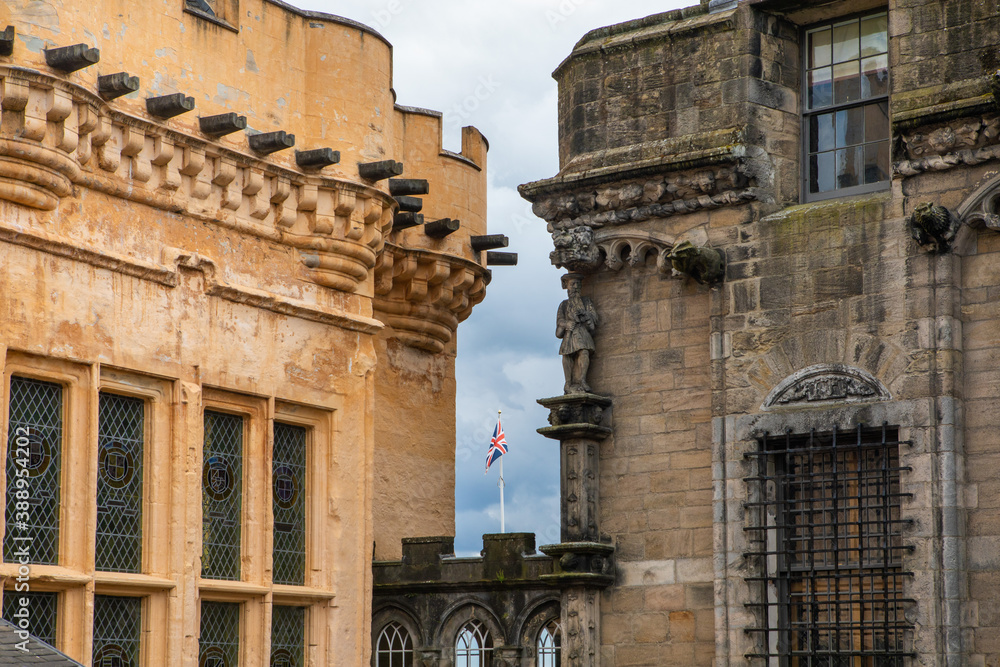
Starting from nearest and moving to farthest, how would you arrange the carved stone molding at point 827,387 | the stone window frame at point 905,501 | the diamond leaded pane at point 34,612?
the diamond leaded pane at point 34,612 → the stone window frame at point 905,501 → the carved stone molding at point 827,387

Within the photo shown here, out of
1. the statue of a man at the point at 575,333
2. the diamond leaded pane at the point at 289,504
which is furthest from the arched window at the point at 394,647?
the statue of a man at the point at 575,333

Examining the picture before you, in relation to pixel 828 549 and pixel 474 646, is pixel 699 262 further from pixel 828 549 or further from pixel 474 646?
pixel 474 646

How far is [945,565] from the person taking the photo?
489 inches

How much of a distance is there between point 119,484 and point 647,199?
16.9 ft

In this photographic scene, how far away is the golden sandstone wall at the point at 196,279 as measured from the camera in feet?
40.2

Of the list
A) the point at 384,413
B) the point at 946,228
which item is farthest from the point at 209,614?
the point at 946,228

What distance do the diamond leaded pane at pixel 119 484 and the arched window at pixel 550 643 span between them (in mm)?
3726

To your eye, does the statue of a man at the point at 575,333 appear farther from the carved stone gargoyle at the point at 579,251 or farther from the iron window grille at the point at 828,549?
the iron window grille at the point at 828,549

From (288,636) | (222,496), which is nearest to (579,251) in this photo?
(222,496)

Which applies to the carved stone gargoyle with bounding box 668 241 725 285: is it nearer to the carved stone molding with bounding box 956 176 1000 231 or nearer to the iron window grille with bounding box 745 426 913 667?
the iron window grille with bounding box 745 426 913 667

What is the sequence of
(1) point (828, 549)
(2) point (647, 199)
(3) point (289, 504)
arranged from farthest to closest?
(3) point (289, 504) < (2) point (647, 199) < (1) point (828, 549)

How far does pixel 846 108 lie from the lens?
552 inches

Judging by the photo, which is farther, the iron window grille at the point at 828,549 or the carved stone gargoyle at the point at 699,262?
the carved stone gargoyle at the point at 699,262

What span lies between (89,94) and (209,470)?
336cm
